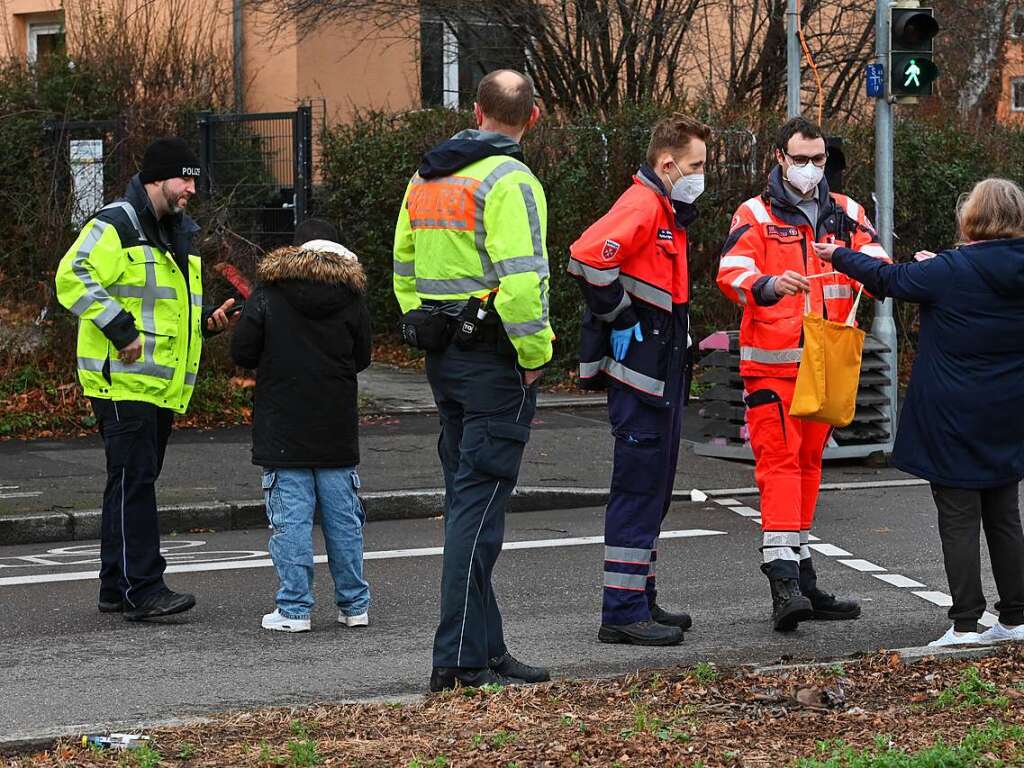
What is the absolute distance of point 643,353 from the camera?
6.72 m

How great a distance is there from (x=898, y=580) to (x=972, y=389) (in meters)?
1.96

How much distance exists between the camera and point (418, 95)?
811 inches

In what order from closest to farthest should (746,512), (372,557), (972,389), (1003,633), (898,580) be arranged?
(972,389)
(1003,633)
(898,580)
(372,557)
(746,512)

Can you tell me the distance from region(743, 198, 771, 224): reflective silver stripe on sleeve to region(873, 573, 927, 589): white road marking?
6.62 feet

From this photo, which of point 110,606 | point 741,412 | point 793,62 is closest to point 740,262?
point 110,606

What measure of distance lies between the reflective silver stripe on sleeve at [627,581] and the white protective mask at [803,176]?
1765 millimetres

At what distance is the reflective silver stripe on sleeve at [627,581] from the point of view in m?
6.82

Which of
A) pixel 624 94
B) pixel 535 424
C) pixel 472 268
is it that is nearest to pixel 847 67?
pixel 624 94

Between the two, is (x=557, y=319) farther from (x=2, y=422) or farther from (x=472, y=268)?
(x=472, y=268)

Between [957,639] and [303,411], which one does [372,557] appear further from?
[957,639]

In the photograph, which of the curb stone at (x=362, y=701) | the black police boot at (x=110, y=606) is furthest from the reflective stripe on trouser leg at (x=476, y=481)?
the black police boot at (x=110, y=606)

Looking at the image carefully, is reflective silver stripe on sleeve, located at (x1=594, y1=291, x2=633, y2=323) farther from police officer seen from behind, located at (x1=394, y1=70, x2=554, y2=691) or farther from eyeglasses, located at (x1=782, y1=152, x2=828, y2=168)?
eyeglasses, located at (x1=782, y1=152, x2=828, y2=168)

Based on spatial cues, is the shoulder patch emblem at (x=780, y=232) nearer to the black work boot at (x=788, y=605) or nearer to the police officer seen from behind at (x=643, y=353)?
the police officer seen from behind at (x=643, y=353)

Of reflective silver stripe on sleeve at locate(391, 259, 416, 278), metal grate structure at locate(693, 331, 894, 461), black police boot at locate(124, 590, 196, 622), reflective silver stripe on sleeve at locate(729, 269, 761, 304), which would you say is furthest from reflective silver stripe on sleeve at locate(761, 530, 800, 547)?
metal grate structure at locate(693, 331, 894, 461)
